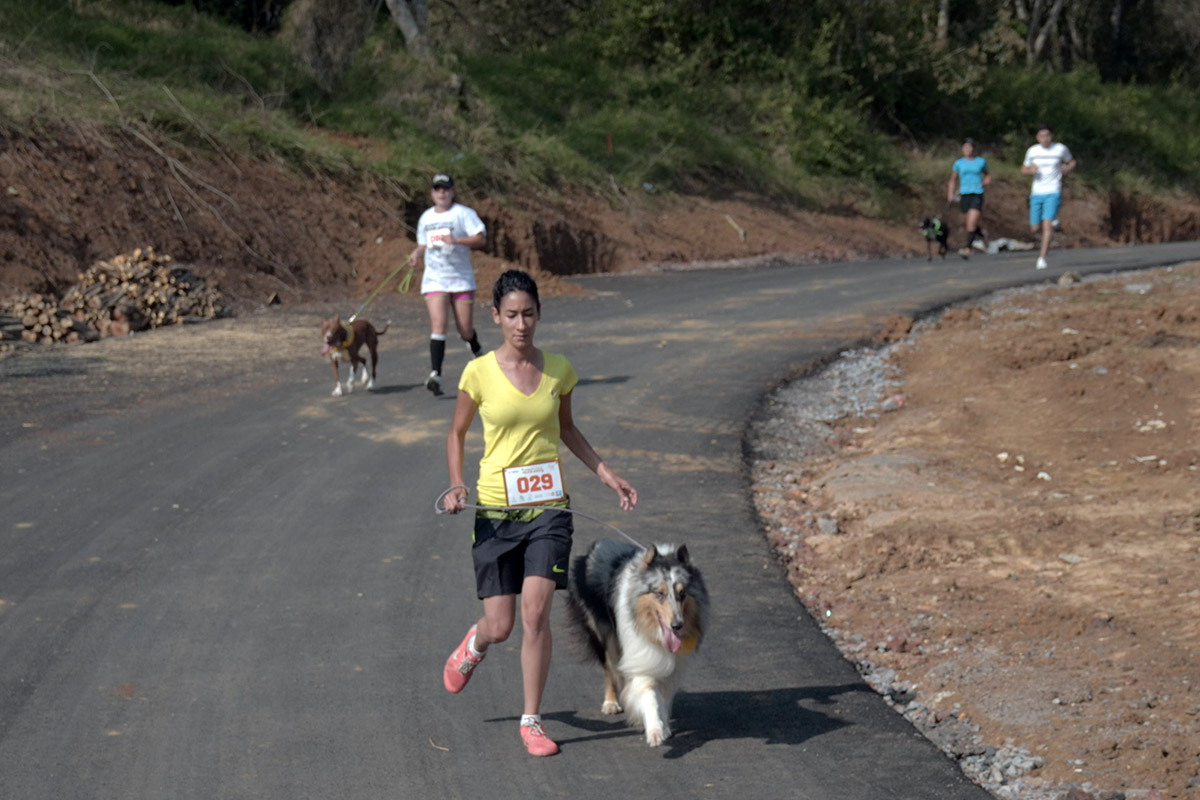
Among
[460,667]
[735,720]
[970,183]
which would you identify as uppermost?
[970,183]

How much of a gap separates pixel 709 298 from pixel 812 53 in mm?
20641

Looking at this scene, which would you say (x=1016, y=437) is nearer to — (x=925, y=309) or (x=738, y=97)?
(x=925, y=309)

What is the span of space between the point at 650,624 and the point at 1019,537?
161 inches

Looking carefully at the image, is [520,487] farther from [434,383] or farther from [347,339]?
[347,339]

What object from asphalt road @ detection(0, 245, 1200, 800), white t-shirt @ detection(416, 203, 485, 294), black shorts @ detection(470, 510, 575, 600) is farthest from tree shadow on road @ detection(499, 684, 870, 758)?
white t-shirt @ detection(416, 203, 485, 294)

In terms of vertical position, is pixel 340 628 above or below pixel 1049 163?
below

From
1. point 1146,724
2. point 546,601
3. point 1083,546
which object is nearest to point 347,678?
point 546,601

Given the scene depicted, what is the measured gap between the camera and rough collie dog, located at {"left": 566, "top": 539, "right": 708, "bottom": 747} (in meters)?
5.38

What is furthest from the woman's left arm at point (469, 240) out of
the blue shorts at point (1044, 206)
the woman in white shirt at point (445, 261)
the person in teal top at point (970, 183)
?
the person in teal top at point (970, 183)

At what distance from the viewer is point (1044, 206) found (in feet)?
71.3

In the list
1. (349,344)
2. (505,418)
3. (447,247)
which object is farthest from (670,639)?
(349,344)

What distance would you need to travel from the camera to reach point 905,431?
11930mm

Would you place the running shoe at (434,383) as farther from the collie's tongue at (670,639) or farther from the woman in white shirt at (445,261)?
the collie's tongue at (670,639)

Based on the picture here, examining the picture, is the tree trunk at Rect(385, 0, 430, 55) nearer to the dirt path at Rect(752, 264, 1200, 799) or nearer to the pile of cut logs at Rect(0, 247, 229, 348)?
the pile of cut logs at Rect(0, 247, 229, 348)
